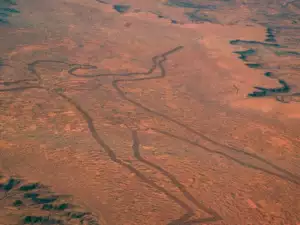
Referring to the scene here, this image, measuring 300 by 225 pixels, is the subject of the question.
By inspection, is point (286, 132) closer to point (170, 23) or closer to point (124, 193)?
point (124, 193)

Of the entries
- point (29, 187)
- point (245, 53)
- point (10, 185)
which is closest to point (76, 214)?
point (29, 187)

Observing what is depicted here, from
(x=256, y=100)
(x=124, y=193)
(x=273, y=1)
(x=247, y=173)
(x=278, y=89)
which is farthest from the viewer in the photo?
(x=273, y=1)

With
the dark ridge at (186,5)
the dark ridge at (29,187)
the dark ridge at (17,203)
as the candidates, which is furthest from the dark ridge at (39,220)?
the dark ridge at (186,5)

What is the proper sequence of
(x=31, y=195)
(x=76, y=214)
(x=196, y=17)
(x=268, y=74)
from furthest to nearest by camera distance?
(x=196, y=17) < (x=268, y=74) < (x=31, y=195) < (x=76, y=214)

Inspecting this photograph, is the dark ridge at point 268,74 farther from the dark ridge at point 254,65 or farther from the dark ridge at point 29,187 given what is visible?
the dark ridge at point 29,187

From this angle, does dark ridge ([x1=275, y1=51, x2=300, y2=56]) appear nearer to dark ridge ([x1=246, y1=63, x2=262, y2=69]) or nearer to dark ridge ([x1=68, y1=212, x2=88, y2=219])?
dark ridge ([x1=246, y1=63, x2=262, y2=69])

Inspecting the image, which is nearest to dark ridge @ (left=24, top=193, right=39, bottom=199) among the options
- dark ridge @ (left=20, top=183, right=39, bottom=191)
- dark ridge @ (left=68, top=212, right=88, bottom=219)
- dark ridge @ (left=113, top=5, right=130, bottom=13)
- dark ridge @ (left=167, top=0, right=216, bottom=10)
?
dark ridge @ (left=20, top=183, right=39, bottom=191)

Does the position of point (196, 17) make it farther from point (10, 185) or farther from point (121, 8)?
point (10, 185)

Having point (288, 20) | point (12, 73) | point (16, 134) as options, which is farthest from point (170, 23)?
point (16, 134)
